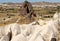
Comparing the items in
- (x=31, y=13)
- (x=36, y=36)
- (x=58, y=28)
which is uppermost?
(x=36, y=36)

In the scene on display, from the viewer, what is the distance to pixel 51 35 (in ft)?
38.9

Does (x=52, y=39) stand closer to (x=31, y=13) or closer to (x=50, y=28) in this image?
(x=50, y=28)

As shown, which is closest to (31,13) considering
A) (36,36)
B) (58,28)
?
(58,28)

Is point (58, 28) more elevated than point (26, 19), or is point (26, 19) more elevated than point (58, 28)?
point (58, 28)

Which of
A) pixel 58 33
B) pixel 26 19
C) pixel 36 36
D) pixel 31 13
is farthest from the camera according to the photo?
pixel 31 13

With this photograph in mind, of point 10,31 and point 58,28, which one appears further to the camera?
point 58,28

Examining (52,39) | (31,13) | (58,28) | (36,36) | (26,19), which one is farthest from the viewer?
(31,13)

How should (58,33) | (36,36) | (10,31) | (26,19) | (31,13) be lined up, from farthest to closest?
(31,13) < (26,19) < (58,33) < (10,31) < (36,36)

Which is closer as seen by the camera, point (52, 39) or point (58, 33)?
point (52, 39)

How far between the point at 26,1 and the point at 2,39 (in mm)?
16674

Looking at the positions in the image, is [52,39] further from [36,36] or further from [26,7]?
[26,7]

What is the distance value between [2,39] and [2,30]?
1.95 meters

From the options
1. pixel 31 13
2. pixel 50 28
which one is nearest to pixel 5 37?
pixel 50 28

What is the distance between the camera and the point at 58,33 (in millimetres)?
13406
